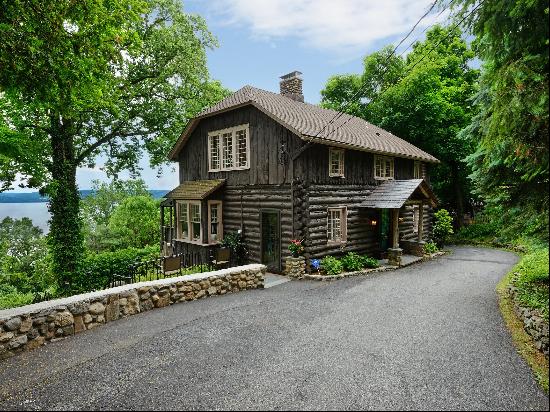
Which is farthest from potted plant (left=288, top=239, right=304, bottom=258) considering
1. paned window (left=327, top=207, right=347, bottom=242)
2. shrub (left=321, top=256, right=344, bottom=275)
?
paned window (left=327, top=207, right=347, bottom=242)

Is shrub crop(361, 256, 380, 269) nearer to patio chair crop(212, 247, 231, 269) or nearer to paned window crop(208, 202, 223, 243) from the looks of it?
patio chair crop(212, 247, 231, 269)

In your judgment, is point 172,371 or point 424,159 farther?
point 424,159

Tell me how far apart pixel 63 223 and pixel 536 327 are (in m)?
18.6

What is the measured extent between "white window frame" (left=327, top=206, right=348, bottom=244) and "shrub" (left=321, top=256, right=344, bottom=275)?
108 cm

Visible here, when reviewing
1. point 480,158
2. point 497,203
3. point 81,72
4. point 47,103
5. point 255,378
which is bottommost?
point 255,378

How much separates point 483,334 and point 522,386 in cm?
215

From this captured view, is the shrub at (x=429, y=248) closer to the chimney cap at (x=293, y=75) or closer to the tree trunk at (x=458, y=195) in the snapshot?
the tree trunk at (x=458, y=195)

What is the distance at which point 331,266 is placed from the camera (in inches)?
548

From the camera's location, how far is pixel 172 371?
592 centimetres

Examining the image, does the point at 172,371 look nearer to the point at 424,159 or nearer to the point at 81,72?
the point at 81,72

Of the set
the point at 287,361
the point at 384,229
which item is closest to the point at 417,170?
the point at 384,229

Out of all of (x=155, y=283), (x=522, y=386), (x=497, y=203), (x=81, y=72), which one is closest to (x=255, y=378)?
(x=522, y=386)

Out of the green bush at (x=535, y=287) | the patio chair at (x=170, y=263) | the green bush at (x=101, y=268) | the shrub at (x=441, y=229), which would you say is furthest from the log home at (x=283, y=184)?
the green bush at (x=535, y=287)

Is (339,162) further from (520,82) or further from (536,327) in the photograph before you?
(536,327)
